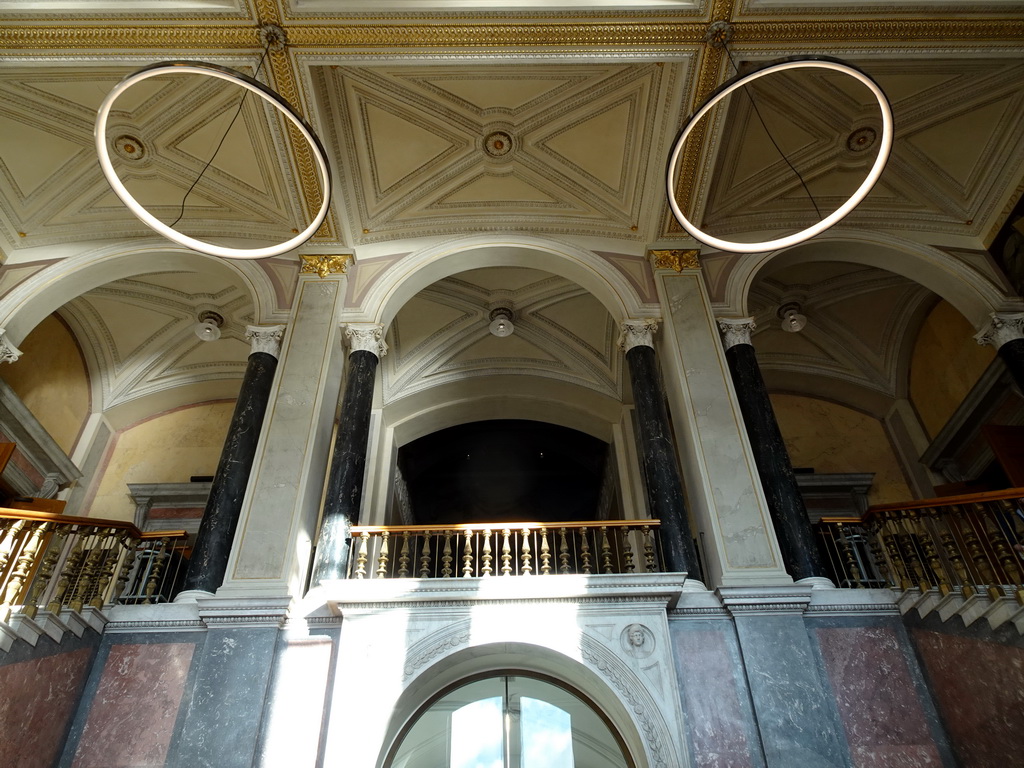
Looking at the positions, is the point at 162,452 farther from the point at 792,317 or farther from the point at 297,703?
the point at 792,317

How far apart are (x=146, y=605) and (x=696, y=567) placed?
4860mm

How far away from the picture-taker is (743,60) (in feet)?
24.8

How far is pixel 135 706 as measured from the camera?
5.76m

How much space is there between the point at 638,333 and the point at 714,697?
4.09 metres

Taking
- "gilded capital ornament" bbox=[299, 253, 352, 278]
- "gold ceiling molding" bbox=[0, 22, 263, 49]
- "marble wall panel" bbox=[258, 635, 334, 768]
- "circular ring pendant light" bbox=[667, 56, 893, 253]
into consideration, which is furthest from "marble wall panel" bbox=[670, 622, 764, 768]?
"gold ceiling molding" bbox=[0, 22, 263, 49]

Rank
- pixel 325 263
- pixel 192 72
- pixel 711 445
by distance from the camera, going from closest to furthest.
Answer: pixel 192 72 < pixel 711 445 < pixel 325 263

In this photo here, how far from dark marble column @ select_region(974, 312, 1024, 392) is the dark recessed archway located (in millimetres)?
5997

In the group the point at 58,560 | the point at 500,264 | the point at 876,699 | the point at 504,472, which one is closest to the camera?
the point at 876,699

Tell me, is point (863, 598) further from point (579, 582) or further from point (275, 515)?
point (275, 515)

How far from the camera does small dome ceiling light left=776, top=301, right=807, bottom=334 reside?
10.3 m

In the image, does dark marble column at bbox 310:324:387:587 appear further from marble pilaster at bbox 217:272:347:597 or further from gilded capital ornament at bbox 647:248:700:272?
gilded capital ornament at bbox 647:248:700:272

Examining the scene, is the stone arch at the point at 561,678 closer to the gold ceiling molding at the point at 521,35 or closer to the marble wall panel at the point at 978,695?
the marble wall panel at the point at 978,695

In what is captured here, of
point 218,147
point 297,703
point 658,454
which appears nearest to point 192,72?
point 218,147

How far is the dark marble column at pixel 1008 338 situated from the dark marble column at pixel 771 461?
2.75 metres
